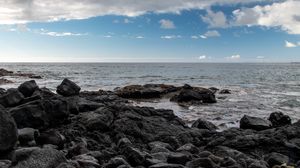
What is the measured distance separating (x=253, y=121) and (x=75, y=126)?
9.50 meters

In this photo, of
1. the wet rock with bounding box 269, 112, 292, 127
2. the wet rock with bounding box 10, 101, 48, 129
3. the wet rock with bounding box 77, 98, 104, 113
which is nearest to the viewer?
the wet rock with bounding box 10, 101, 48, 129

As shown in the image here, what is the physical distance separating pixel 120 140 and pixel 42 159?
5302 mm

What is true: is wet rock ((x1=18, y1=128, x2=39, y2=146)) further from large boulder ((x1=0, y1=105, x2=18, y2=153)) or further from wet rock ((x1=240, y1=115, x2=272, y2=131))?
wet rock ((x1=240, y1=115, x2=272, y2=131))

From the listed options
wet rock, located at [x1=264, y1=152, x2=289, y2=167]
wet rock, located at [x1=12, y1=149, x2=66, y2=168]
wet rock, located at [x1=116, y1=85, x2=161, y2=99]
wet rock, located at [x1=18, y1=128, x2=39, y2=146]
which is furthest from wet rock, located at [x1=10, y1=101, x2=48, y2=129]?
wet rock, located at [x1=116, y1=85, x2=161, y2=99]

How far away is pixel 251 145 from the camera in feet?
51.2

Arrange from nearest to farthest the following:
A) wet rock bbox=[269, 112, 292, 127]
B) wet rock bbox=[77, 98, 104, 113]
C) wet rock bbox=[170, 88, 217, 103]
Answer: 1. wet rock bbox=[77, 98, 104, 113]
2. wet rock bbox=[269, 112, 292, 127]
3. wet rock bbox=[170, 88, 217, 103]

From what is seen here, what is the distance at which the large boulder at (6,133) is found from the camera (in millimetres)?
10609

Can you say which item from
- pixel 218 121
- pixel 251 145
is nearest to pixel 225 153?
pixel 251 145

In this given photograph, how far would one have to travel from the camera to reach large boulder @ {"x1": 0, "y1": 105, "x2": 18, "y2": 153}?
34.8 feet

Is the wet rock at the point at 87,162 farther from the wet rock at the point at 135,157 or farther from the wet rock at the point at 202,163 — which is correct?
the wet rock at the point at 202,163

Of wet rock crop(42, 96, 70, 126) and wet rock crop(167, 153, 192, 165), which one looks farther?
wet rock crop(42, 96, 70, 126)

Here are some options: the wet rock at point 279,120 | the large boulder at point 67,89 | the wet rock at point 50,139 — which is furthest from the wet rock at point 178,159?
the large boulder at point 67,89

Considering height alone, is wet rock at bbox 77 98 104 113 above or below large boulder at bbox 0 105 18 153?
below

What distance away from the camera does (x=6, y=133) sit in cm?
1070
